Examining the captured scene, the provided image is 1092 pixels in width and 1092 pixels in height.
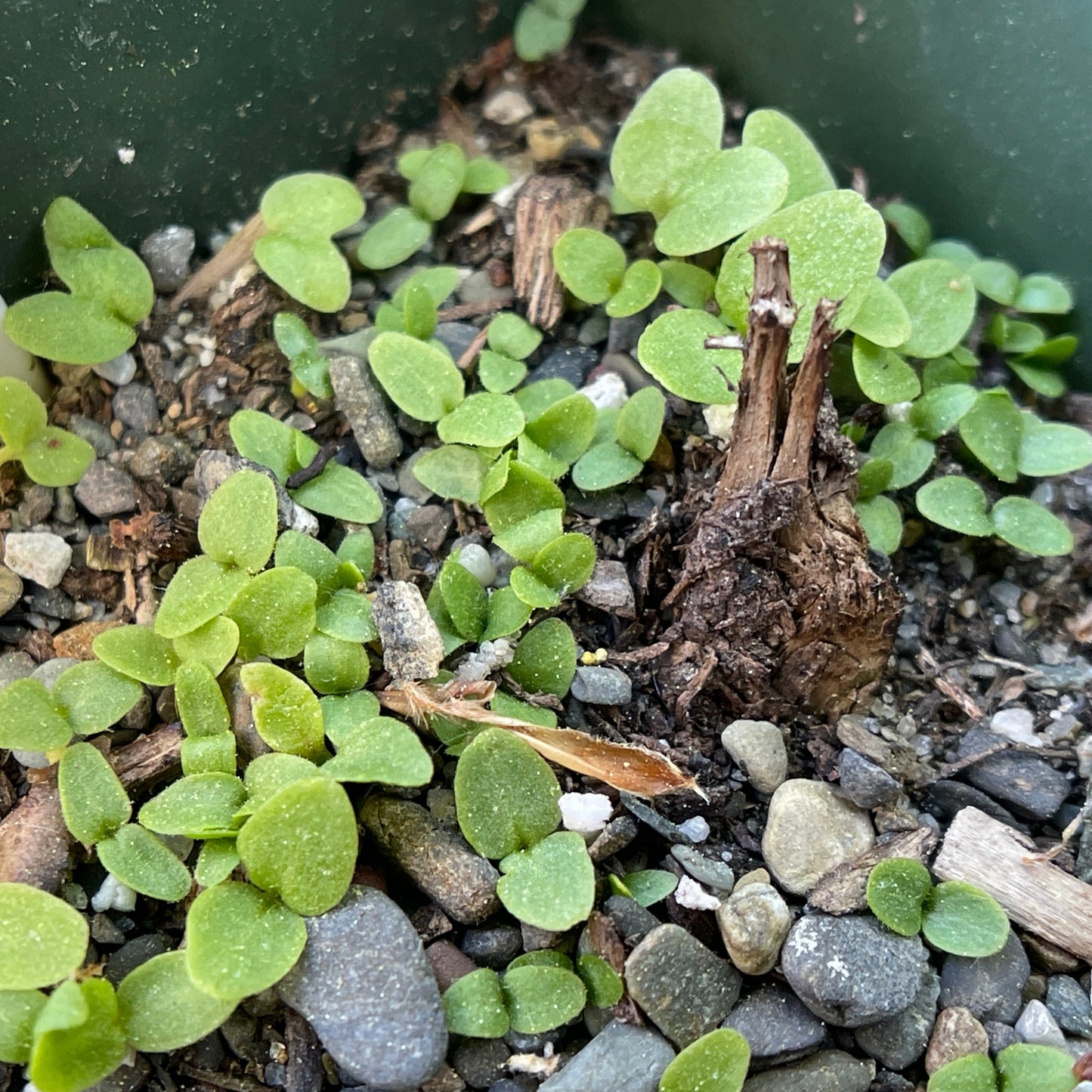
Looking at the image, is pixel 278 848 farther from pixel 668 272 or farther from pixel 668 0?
pixel 668 0

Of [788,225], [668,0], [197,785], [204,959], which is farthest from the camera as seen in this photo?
[668,0]

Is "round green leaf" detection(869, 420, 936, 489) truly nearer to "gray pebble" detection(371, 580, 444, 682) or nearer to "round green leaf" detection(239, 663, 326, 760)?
"gray pebble" detection(371, 580, 444, 682)

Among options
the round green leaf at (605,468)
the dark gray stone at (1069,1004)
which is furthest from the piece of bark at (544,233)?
the dark gray stone at (1069,1004)

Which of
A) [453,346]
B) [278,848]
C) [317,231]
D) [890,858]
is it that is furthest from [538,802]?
[317,231]

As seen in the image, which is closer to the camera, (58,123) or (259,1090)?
(259,1090)

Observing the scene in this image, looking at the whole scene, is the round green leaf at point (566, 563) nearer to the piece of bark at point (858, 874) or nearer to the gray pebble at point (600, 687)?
the gray pebble at point (600, 687)

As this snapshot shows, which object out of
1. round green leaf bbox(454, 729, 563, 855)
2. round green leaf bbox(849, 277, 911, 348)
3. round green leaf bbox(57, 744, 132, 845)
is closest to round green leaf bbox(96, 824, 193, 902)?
round green leaf bbox(57, 744, 132, 845)

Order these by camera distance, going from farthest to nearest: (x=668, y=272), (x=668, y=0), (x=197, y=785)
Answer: (x=668, y=0) < (x=668, y=272) < (x=197, y=785)
